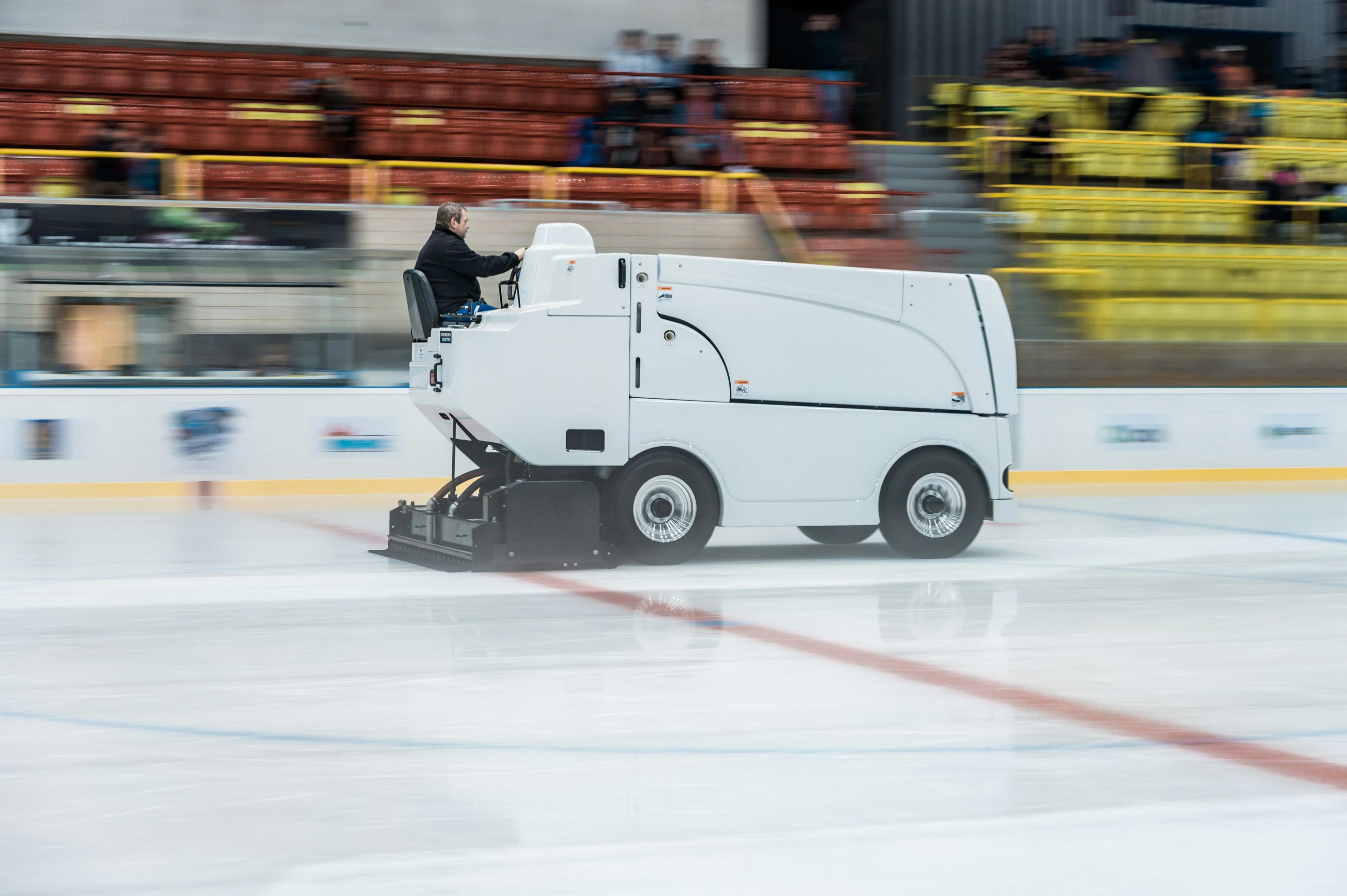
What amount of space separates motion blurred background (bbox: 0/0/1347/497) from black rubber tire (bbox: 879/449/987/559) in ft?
14.5

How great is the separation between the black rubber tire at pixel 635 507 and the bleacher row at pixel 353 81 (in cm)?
980

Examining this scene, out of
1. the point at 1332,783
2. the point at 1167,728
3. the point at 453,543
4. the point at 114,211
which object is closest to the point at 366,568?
the point at 453,543

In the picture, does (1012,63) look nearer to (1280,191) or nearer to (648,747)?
(1280,191)

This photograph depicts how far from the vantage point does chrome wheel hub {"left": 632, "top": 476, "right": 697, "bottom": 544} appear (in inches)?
259

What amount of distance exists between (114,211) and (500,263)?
5.34 metres

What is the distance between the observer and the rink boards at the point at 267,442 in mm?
9852

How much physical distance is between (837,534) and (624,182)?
264 inches

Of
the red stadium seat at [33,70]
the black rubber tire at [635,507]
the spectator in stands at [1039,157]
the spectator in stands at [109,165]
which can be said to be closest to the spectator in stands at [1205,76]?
the spectator in stands at [1039,157]

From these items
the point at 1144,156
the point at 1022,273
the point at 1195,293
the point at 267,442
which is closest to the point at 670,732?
the point at 267,442

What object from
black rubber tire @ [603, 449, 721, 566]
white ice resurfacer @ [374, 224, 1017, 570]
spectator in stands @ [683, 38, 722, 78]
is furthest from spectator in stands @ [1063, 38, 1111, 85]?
black rubber tire @ [603, 449, 721, 566]

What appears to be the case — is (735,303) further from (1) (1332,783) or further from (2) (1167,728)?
(1) (1332,783)

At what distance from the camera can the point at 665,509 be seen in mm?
6652

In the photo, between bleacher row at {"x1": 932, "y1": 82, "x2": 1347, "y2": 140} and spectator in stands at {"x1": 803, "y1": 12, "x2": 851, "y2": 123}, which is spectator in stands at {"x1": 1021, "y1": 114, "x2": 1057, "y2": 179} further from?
spectator in stands at {"x1": 803, "y1": 12, "x2": 851, "y2": 123}

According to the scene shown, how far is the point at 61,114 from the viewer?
14.0 meters
